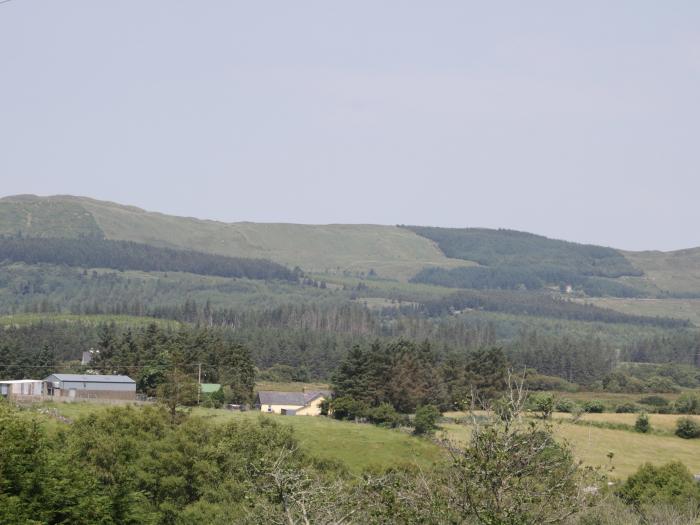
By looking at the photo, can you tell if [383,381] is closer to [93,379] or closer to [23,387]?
[93,379]

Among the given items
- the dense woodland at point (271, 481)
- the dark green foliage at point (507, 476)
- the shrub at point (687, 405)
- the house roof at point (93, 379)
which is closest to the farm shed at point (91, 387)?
the house roof at point (93, 379)

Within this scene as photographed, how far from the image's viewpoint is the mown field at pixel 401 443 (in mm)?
86250

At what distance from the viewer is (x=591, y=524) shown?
36438 mm

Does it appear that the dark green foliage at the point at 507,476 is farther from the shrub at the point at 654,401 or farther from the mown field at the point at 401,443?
the shrub at the point at 654,401

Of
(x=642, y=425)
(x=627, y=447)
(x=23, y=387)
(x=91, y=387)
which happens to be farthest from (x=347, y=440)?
(x=23, y=387)

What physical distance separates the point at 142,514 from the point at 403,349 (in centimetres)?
8666

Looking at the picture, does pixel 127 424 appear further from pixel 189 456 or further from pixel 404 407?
pixel 404 407

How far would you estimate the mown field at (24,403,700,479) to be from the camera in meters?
86.2

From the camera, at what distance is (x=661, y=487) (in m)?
70.7

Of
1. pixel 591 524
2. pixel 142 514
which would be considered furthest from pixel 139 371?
pixel 591 524

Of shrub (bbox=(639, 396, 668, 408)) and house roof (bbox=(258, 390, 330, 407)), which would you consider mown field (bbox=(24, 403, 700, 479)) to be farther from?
shrub (bbox=(639, 396, 668, 408))

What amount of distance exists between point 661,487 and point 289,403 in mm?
60382

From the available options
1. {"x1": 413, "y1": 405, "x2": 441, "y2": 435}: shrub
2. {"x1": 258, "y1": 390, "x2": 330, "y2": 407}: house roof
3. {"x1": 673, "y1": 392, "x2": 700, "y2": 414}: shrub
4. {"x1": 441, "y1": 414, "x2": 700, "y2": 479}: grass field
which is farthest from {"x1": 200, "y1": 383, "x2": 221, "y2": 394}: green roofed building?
{"x1": 673, "y1": 392, "x2": 700, "y2": 414}: shrub

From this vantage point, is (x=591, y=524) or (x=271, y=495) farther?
(x=591, y=524)
